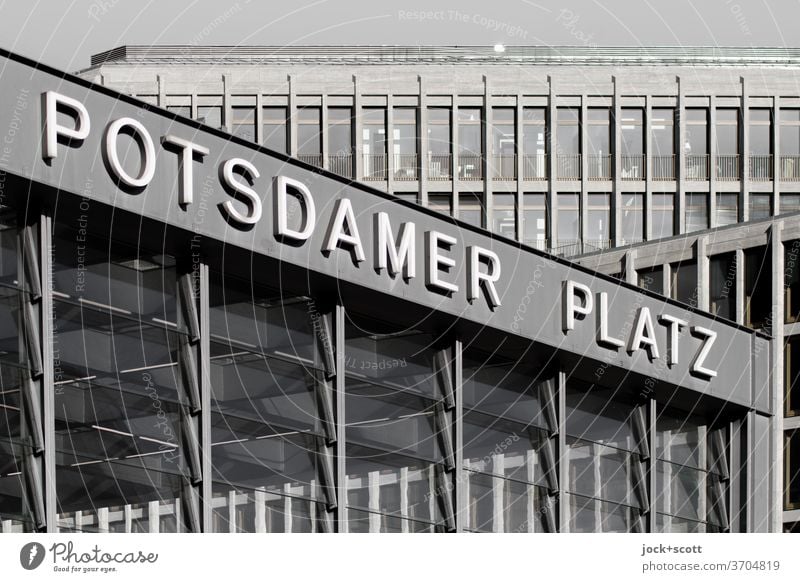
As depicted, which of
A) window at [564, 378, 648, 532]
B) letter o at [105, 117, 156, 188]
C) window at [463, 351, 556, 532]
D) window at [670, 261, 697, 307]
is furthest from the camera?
window at [670, 261, 697, 307]

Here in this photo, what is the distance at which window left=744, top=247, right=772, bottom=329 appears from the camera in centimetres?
4175

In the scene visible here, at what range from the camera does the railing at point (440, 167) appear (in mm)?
67750

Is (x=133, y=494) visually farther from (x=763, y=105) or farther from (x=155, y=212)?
(x=763, y=105)

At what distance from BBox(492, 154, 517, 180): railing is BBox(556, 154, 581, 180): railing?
189cm

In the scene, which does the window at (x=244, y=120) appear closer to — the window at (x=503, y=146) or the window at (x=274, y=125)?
the window at (x=274, y=125)

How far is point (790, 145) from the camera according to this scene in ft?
225

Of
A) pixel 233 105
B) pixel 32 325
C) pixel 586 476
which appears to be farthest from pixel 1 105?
pixel 233 105

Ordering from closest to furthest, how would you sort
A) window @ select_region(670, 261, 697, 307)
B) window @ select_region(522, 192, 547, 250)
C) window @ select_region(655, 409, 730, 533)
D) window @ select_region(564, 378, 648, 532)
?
window @ select_region(564, 378, 648, 532), window @ select_region(655, 409, 730, 533), window @ select_region(670, 261, 697, 307), window @ select_region(522, 192, 547, 250)

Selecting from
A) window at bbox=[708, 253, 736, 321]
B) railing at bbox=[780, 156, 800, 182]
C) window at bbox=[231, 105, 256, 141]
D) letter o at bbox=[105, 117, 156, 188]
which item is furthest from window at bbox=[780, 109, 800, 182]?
letter o at bbox=[105, 117, 156, 188]

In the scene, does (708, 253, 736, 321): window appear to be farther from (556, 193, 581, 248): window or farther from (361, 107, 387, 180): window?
(361, 107, 387, 180): window

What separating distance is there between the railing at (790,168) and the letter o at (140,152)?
2135 inches

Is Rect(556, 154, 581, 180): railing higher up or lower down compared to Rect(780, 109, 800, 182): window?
lower down

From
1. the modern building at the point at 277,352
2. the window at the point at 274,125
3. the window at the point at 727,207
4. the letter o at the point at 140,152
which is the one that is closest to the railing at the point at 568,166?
the window at the point at 727,207
